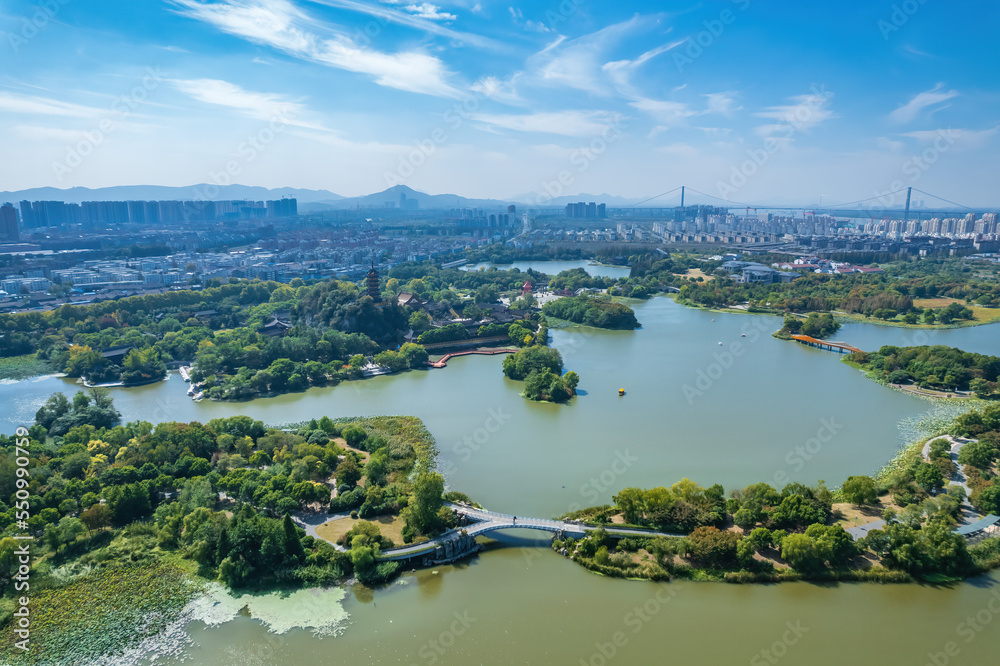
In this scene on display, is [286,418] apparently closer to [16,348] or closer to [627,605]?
[627,605]

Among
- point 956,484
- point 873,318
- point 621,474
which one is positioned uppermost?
point 873,318

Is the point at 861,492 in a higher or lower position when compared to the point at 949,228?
lower

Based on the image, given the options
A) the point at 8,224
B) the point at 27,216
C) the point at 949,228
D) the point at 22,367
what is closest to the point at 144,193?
the point at 27,216

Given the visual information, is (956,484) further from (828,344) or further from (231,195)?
(231,195)

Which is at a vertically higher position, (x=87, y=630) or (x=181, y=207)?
(x=181, y=207)

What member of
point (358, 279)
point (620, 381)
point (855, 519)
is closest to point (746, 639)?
point (855, 519)

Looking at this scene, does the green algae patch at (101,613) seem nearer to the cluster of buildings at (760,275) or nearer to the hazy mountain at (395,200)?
the cluster of buildings at (760,275)

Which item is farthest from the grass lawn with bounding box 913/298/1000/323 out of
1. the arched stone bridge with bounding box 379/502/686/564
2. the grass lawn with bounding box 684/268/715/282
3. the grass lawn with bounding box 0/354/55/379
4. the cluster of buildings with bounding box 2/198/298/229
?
the cluster of buildings with bounding box 2/198/298/229
